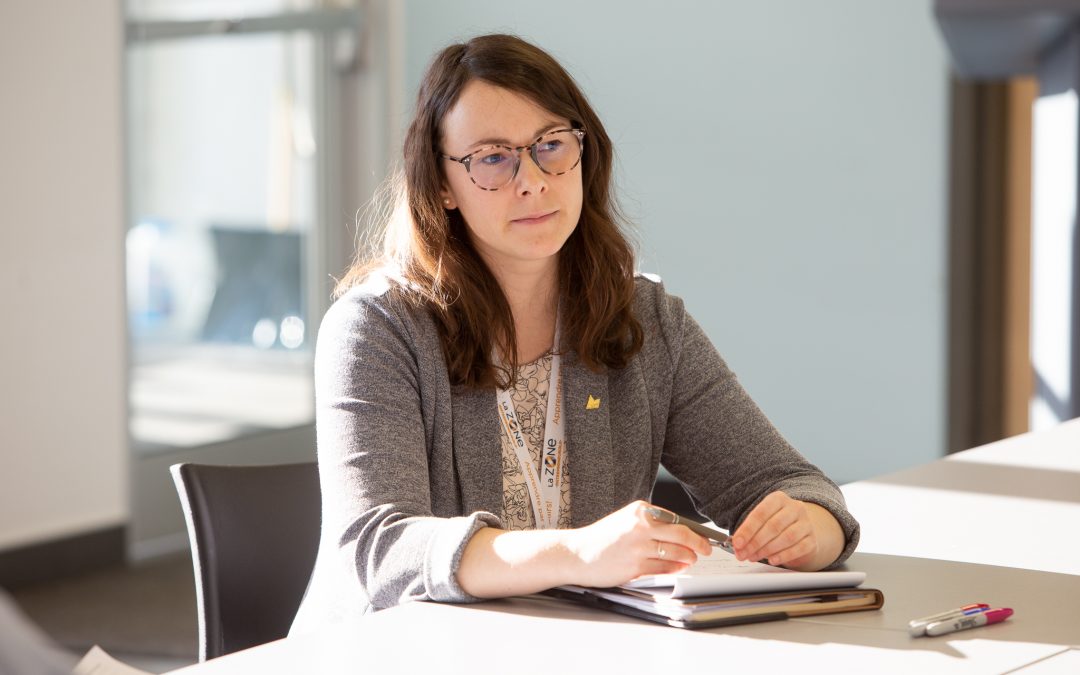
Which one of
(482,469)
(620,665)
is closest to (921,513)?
(482,469)

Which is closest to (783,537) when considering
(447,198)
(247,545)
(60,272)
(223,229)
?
(447,198)

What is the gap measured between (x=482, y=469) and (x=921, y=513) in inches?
26.1

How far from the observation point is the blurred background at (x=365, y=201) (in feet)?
14.5

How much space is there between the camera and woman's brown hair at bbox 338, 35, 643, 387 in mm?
1744

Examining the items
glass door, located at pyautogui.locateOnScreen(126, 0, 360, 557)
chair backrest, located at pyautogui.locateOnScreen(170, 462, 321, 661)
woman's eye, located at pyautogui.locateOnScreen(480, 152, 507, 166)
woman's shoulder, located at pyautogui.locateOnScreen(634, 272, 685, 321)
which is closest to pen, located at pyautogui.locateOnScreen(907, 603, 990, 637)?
woman's shoulder, located at pyautogui.locateOnScreen(634, 272, 685, 321)

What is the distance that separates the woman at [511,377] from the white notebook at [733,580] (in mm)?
81

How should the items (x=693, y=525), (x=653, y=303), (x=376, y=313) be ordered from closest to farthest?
(x=693, y=525) → (x=376, y=313) → (x=653, y=303)

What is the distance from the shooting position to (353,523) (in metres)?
1.50

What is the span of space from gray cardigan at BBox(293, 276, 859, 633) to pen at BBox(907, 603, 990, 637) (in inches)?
9.6

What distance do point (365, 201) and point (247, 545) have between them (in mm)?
4165

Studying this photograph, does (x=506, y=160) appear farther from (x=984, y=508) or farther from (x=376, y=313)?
(x=984, y=508)

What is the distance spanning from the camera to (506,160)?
172cm

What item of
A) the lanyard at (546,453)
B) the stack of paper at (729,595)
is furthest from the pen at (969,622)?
the lanyard at (546,453)

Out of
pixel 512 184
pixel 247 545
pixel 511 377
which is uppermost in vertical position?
pixel 512 184
